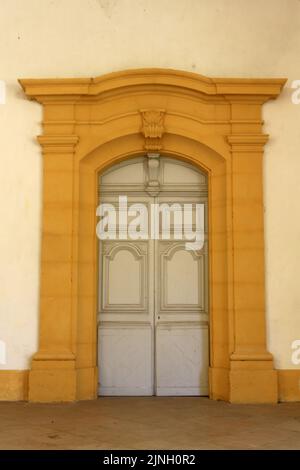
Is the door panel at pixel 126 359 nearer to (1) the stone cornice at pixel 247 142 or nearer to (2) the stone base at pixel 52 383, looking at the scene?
(2) the stone base at pixel 52 383

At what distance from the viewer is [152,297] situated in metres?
6.93

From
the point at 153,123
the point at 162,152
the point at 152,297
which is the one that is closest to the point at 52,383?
the point at 152,297

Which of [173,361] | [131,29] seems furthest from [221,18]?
[173,361]

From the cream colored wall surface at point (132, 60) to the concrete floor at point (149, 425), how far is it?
54.4 inches

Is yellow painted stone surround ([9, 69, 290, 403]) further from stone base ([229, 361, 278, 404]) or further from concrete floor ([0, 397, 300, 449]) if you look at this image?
concrete floor ([0, 397, 300, 449])

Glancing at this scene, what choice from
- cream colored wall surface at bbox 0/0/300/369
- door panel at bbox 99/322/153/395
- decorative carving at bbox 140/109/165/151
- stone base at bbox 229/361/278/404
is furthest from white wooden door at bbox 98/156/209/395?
cream colored wall surface at bbox 0/0/300/369

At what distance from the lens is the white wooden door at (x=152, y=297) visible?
681 cm

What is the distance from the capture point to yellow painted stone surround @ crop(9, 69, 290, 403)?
255 inches

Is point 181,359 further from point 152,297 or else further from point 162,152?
point 162,152

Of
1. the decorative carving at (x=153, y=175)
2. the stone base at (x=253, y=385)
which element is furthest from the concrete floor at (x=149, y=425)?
the decorative carving at (x=153, y=175)

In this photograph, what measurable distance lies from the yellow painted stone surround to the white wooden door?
19 centimetres

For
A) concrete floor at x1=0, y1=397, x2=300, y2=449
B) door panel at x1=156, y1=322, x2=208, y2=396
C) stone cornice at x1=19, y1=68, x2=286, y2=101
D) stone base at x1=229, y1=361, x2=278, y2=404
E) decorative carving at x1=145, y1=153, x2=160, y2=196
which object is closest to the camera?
concrete floor at x1=0, y1=397, x2=300, y2=449

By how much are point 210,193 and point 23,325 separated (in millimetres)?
2532

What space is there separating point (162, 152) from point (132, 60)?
108 cm
